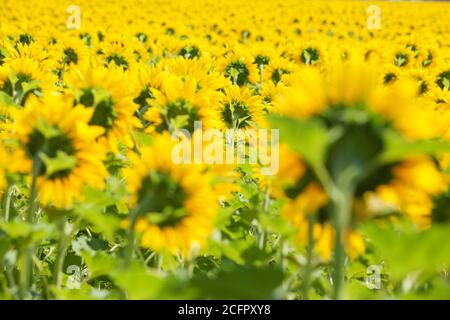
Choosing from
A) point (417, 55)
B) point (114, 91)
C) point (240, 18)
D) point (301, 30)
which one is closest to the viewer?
point (114, 91)

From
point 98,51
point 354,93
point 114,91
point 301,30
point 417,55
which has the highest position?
point 301,30

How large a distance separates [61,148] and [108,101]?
315mm

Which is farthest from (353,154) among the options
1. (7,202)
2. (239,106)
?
(239,106)

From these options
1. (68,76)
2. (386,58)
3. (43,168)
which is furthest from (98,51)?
(43,168)

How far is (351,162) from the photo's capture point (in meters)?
1.18

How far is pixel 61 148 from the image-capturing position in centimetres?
162

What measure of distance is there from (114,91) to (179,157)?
0.50 meters

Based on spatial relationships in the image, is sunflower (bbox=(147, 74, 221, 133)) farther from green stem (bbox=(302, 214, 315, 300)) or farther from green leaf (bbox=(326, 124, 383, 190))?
green leaf (bbox=(326, 124, 383, 190))

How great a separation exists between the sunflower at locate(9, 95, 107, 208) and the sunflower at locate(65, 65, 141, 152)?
8.6 inches

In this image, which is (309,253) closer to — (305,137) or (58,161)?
(305,137)

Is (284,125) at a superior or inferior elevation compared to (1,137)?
inferior

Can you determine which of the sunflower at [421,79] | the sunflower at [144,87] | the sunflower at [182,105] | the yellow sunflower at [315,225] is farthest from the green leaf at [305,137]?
the sunflower at [421,79]

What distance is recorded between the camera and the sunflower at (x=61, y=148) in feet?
5.30

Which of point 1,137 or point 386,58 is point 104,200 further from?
point 386,58
